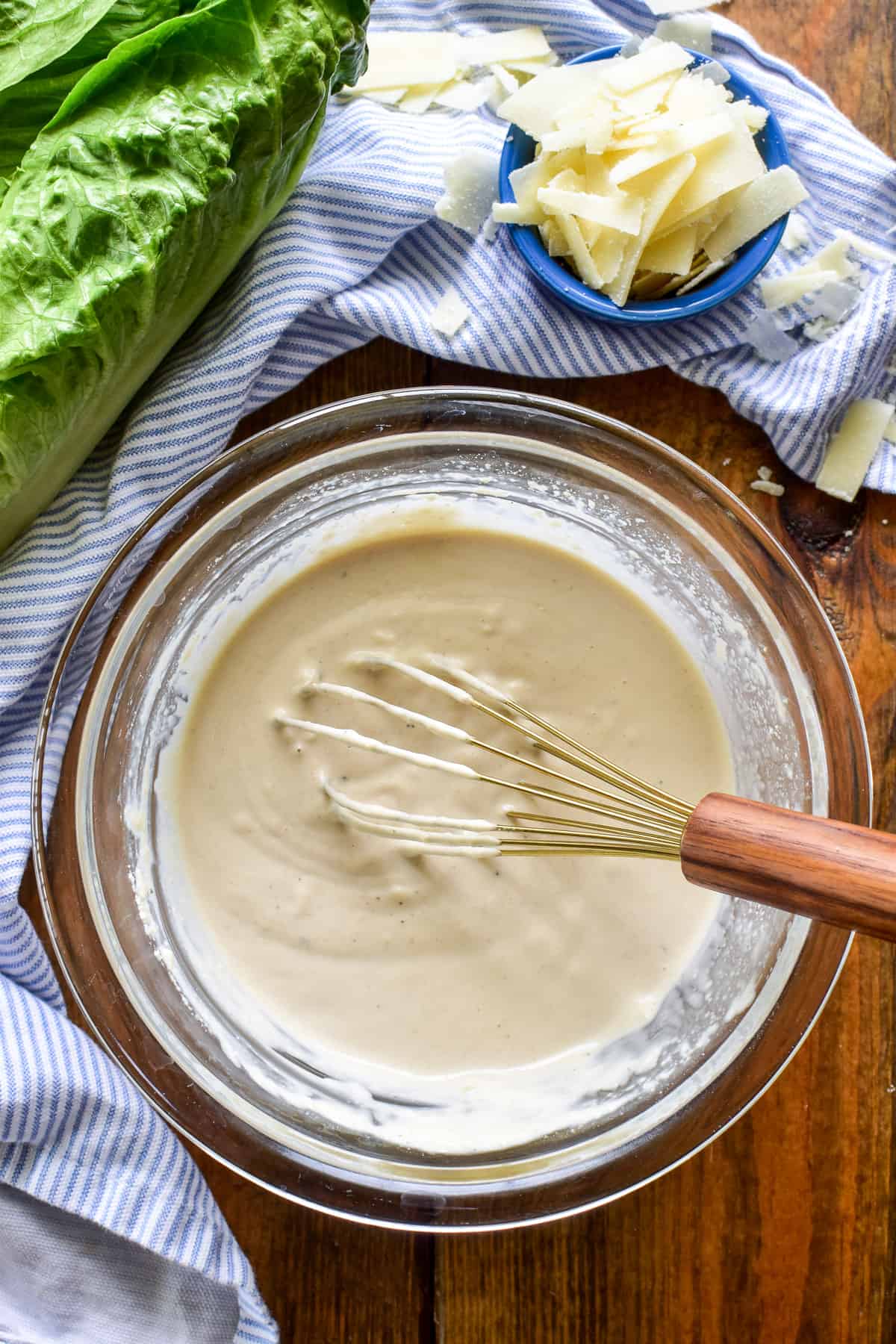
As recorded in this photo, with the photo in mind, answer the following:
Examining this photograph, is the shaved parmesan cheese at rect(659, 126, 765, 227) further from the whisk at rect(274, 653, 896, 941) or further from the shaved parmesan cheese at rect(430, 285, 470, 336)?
the whisk at rect(274, 653, 896, 941)

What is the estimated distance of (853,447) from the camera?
1.35 meters

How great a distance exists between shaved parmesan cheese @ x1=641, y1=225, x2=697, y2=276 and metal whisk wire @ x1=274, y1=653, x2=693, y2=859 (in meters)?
0.51

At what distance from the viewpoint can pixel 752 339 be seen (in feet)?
4.45

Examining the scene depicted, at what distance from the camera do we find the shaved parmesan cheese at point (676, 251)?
1.27 meters

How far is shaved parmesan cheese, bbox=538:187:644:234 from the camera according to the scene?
1235 mm

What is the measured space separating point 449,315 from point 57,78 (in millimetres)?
481

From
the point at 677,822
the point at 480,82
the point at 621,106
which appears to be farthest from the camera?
the point at 480,82

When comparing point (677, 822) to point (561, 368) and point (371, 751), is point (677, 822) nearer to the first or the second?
point (371, 751)

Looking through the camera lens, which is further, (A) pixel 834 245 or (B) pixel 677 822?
(A) pixel 834 245

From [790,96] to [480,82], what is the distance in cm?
37

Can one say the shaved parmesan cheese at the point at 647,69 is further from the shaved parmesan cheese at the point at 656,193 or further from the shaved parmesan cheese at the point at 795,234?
the shaved parmesan cheese at the point at 795,234

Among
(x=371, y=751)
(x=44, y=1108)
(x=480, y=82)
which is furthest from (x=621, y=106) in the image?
(x=44, y=1108)

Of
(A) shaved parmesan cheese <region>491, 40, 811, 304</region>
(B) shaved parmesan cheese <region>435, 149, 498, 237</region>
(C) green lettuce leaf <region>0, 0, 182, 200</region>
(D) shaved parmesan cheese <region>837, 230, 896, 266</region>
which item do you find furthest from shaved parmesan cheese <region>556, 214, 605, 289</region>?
(C) green lettuce leaf <region>0, 0, 182, 200</region>

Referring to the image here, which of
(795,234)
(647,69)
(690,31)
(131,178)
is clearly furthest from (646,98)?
(131,178)
